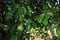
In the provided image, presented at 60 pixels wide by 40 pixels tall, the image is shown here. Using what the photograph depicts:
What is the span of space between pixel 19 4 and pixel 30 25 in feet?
0.47

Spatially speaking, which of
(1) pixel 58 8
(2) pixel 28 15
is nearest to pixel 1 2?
(2) pixel 28 15

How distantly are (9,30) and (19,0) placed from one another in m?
0.22

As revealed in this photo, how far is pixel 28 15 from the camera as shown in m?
1.02

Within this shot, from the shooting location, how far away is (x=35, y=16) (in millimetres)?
1080

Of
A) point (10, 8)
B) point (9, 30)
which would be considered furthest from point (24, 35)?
point (10, 8)

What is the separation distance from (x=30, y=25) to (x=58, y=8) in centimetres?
24

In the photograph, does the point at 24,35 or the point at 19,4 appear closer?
the point at 19,4

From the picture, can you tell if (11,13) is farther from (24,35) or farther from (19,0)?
(24,35)

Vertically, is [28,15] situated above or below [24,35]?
above

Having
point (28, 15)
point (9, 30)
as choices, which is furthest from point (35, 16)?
point (9, 30)

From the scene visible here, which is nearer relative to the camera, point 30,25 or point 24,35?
point 30,25

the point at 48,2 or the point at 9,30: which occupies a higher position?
the point at 48,2

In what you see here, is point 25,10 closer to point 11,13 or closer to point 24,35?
point 11,13

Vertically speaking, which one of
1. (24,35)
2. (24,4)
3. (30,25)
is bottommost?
(24,35)
